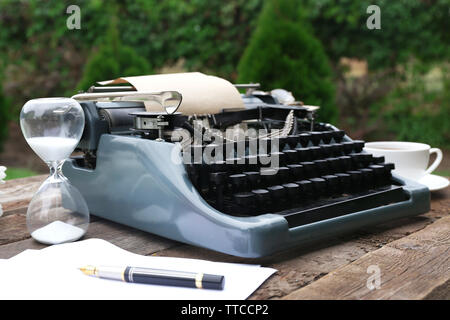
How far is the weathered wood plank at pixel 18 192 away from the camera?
1.63 metres

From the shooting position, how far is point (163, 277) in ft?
3.12

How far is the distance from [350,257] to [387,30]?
4.66 meters

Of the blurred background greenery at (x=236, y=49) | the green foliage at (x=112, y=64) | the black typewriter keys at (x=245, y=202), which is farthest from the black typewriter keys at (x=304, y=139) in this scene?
the blurred background greenery at (x=236, y=49)

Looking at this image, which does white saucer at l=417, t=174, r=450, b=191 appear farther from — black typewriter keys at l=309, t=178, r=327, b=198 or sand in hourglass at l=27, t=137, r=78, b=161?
sand in hourglass at l=27, t=137, r=78, b=161

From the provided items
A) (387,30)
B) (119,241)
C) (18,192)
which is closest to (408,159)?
(119,241)

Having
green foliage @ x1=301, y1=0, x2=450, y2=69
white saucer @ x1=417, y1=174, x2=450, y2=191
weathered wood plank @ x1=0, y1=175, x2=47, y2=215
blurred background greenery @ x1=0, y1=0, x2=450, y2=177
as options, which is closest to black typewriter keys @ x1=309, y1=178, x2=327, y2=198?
white saucer @ x1=417, y1=174, x2=450, y2=191

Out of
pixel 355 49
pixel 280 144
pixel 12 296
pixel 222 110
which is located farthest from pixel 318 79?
pixel 12 296

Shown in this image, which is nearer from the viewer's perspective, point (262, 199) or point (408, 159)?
point (262, 199)

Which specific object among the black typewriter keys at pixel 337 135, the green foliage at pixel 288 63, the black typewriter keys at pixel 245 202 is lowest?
the black typewriter keys at pixel 245 202

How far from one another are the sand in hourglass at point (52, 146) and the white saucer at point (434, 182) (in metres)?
1.05

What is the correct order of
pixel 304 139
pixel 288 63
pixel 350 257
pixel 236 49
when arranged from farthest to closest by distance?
pixel 236 49, pixel 288 63, pixel 304 139, pixel 350 257

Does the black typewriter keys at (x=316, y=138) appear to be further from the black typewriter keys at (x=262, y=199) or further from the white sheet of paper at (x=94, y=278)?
the white sheet of paper at (x=94, y=278)

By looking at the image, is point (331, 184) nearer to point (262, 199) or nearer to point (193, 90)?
point (262, 199)
